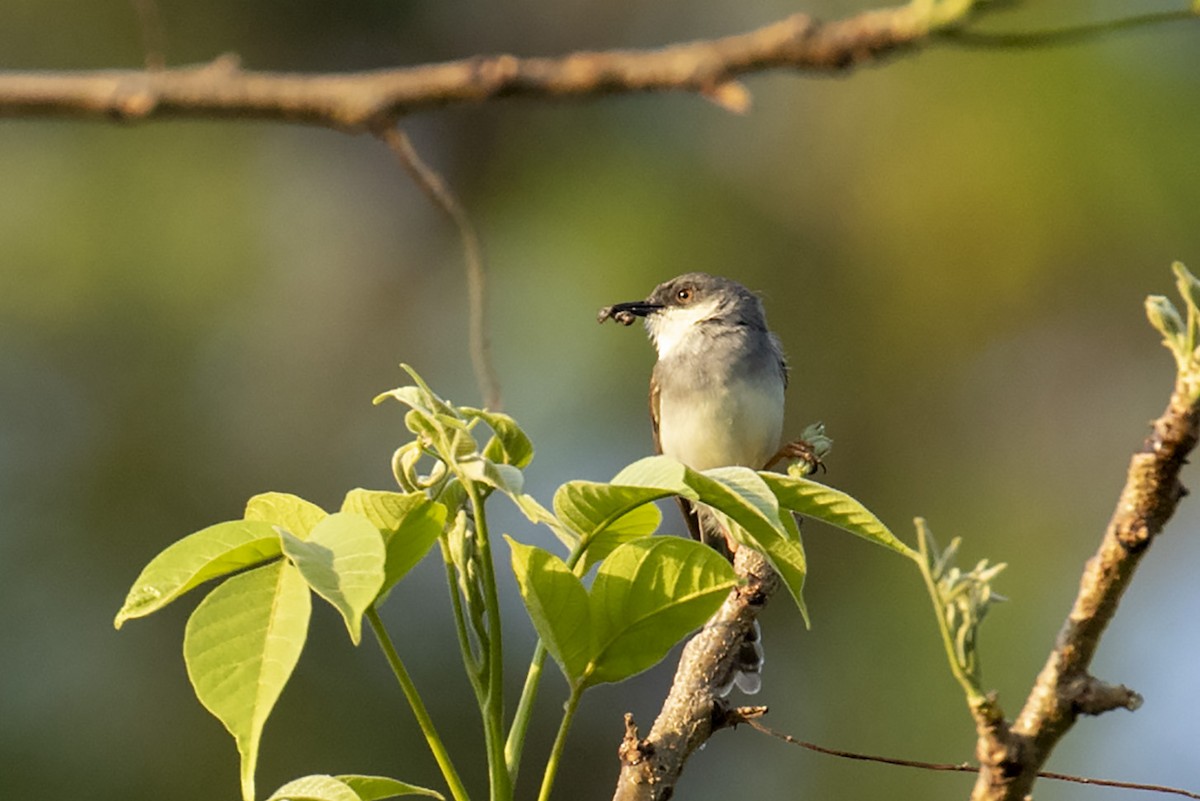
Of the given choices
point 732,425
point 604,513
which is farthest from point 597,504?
point 732,425

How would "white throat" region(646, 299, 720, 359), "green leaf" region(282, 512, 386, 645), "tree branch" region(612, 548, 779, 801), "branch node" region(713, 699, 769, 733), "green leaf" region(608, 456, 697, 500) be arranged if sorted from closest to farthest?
"green leaf" region(282, 512, 386, 645) → "green leaf" region(608, 456, 697, 500) → "tree branch" region(612, 548, 779, 801) → "branch node" region(713, 699, 769, 733) → "white throat" region(646, 299, 720, 359)

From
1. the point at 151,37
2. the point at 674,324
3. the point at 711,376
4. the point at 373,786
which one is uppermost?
the point at 674,324

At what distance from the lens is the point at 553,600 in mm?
1670

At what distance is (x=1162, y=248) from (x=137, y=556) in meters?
5.95

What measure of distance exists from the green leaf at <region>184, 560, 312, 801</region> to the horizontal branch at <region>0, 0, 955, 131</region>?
666 millimetres

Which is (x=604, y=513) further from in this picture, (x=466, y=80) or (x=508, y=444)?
(x=466, y=80)

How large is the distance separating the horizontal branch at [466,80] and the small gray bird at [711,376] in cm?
289

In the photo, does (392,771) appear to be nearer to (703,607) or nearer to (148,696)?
(148,696)

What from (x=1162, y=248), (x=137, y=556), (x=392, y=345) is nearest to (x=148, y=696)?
(x=137, y=556)

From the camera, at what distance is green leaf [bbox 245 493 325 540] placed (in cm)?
167

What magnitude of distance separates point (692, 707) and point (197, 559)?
0.75 metres

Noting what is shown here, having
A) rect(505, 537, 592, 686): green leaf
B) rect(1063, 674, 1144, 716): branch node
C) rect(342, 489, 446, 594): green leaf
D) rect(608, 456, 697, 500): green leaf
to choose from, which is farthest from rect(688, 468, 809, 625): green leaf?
rect(1063, 674, 1144, 716): branch node

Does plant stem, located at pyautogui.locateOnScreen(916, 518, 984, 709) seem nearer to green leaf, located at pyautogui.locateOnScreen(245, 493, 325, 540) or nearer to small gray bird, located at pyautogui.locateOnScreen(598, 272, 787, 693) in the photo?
green leaf, located at pyautogui.locateOnScreen(245, 493, 325, 540)

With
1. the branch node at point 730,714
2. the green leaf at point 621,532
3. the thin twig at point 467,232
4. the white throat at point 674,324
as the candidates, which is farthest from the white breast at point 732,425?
the green leaf at point 621,532
